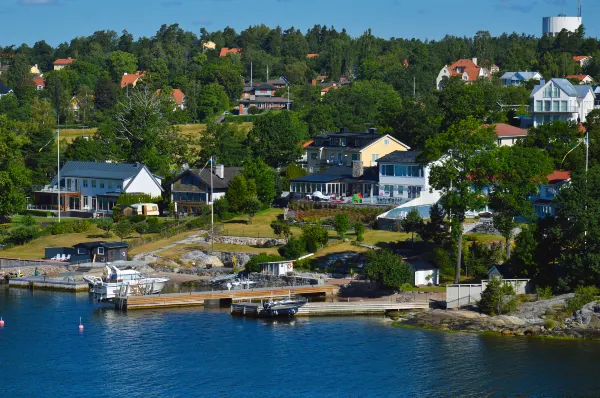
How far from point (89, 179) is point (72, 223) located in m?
11.5

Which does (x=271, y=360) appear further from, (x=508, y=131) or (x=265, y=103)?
(x=265, y=103)

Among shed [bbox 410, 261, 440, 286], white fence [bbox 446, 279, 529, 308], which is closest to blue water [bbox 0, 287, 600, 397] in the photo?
white fence [bbox 446, 279, 529, 308]

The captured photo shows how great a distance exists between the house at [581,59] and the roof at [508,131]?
161 ft

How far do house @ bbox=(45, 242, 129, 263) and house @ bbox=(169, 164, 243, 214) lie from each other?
14.2 m

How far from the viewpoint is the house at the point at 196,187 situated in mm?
86250

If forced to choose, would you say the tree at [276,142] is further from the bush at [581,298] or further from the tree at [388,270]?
the bush at [581,298]

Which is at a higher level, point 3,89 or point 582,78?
point 3,89

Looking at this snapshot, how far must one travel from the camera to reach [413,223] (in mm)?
68688

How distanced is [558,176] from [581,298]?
22496 mm

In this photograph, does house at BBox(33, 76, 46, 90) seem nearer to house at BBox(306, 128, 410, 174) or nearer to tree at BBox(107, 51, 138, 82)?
tree at BBox(107, 51, 138, 82)

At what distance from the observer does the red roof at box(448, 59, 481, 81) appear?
150875 mm

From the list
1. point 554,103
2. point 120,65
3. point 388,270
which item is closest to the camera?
point 388,270

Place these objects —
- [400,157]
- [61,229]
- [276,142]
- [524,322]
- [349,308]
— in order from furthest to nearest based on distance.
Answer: [276,142] < [400,157] < [61,229] < [349,308] < [524,322]

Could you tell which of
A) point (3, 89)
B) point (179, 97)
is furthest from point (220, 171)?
point (3, 89)
